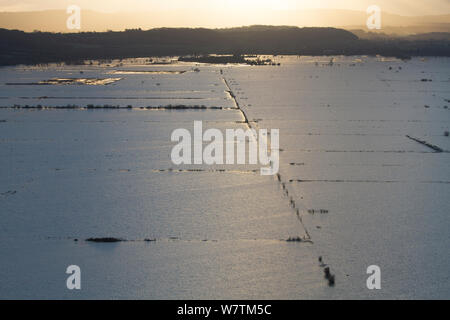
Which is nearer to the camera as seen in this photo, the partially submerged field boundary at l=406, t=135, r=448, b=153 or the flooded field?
the flooded field

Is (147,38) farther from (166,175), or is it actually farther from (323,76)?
(166,175)

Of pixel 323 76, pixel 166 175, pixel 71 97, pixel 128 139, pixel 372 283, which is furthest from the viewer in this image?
pixel 323 76

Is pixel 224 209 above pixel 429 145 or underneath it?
underneath

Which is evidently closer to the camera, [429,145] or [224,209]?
[224,209]

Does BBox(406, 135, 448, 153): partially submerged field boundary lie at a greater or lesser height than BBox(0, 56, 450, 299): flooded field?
greater

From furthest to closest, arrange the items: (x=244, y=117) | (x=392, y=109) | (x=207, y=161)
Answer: (x=392, y=109) < (x=244, y=117) < (x=207, y=161)

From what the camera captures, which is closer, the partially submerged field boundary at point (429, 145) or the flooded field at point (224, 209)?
the flooded field at point (224, 209)

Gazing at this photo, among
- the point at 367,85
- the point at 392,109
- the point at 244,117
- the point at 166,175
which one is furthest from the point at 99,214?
the point at 367,85

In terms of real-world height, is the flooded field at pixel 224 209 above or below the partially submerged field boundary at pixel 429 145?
below
